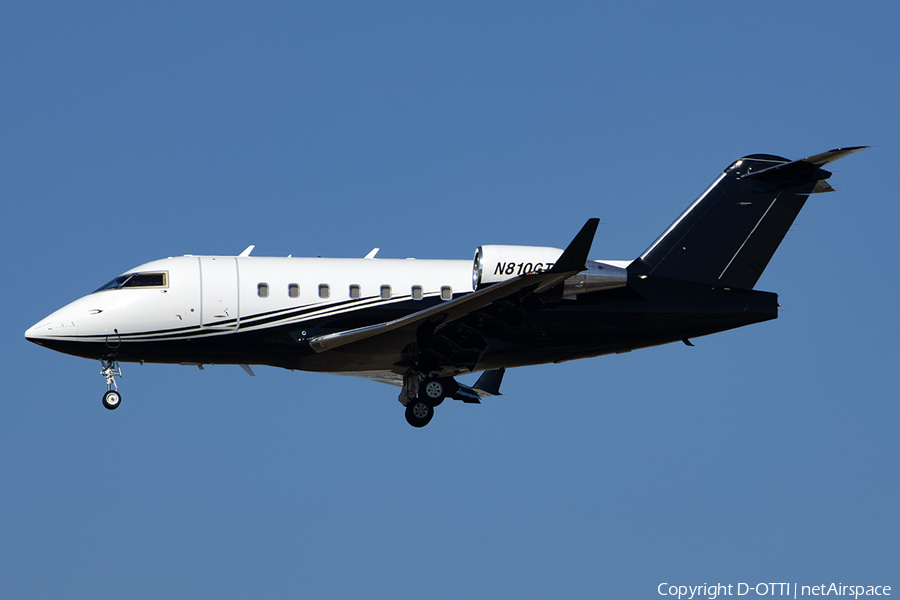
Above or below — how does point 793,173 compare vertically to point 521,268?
above

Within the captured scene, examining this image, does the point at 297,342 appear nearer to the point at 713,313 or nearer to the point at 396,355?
the point at 396,355

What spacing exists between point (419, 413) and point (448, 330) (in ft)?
8.20

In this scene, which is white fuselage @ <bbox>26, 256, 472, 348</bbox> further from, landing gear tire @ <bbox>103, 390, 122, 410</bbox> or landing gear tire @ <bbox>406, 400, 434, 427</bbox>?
landing gear tire @ <bbox>406, 400, 434, 427</bbox>

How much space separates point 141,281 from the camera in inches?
891

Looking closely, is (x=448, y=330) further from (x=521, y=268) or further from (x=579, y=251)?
(x=579, y=251)

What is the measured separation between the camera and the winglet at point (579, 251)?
1834 cm

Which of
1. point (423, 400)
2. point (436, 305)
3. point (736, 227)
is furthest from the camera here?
point (736, 227)

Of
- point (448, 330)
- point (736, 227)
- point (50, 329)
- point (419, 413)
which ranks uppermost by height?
point (736, 227)

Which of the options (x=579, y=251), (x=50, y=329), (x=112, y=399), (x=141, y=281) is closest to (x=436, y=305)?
(x=579, y=251)

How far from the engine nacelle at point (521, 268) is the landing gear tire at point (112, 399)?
854cm

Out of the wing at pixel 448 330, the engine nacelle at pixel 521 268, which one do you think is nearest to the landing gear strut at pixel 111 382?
the wing at pixel 448 330

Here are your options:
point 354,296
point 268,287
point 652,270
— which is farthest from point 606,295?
point 268,287

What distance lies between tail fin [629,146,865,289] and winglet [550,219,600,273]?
5123 mm

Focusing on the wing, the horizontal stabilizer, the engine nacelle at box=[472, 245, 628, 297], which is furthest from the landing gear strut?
the horizontal stabilizer
